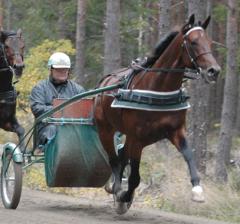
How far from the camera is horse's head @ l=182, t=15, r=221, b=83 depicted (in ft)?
23.5

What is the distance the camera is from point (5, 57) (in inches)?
393

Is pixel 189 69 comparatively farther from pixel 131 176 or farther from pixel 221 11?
pixel 221 11

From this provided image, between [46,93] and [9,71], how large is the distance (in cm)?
87

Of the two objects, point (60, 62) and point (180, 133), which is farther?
point (60, 62)

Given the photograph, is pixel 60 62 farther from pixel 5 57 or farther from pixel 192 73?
pixel 192 73

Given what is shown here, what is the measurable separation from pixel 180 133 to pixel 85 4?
54.7ft

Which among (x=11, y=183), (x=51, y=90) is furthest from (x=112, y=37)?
(x=11, y=183)

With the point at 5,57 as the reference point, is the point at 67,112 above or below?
below

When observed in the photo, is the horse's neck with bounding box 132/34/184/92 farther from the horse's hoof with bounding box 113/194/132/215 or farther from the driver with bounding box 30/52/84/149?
the driver with bounding box 30/52/84/149

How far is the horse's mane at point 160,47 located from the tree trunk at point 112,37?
423 inches

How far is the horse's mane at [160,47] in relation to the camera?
7.95 metres

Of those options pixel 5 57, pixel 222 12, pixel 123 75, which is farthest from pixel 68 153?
pixel 222 12

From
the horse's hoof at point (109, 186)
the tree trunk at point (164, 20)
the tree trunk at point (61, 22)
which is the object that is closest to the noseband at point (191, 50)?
the horse's hoof at point (109, 186)

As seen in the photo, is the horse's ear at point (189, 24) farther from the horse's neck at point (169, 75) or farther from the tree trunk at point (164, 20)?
the tree trunk at point (164, 20)
